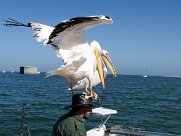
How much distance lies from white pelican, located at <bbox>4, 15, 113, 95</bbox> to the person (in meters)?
1.55

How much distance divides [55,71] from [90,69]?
0.66m

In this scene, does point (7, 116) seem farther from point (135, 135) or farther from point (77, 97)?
point (77, 97)

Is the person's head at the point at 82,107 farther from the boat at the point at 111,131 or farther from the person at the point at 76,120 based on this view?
the boat at the point at 111,131

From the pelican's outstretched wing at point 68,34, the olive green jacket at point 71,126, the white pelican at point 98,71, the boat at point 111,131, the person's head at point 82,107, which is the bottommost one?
the boat at point 111,131

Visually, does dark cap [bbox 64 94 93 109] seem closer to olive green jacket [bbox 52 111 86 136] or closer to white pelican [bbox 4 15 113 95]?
olive green jacket [bbox 52 111 86 136]

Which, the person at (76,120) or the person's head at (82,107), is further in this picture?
the person's head at (82,107)

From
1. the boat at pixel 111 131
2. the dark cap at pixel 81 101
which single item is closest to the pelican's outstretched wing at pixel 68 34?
the dark cap at pixel 81 101

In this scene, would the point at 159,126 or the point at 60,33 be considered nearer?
the point at 60,33

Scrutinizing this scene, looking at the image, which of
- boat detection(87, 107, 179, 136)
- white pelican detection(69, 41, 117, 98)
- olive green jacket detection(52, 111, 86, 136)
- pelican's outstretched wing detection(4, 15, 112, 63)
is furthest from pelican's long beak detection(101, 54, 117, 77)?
boat detection(87, 107, 179, 136)

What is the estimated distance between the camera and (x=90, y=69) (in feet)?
21.6

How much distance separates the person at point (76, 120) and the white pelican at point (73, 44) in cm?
155

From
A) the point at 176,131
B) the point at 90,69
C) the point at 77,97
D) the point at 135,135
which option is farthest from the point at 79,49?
the point at 176,131

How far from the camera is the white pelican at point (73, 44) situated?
20.6 feet

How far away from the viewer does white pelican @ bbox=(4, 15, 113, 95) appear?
6.29 metres
